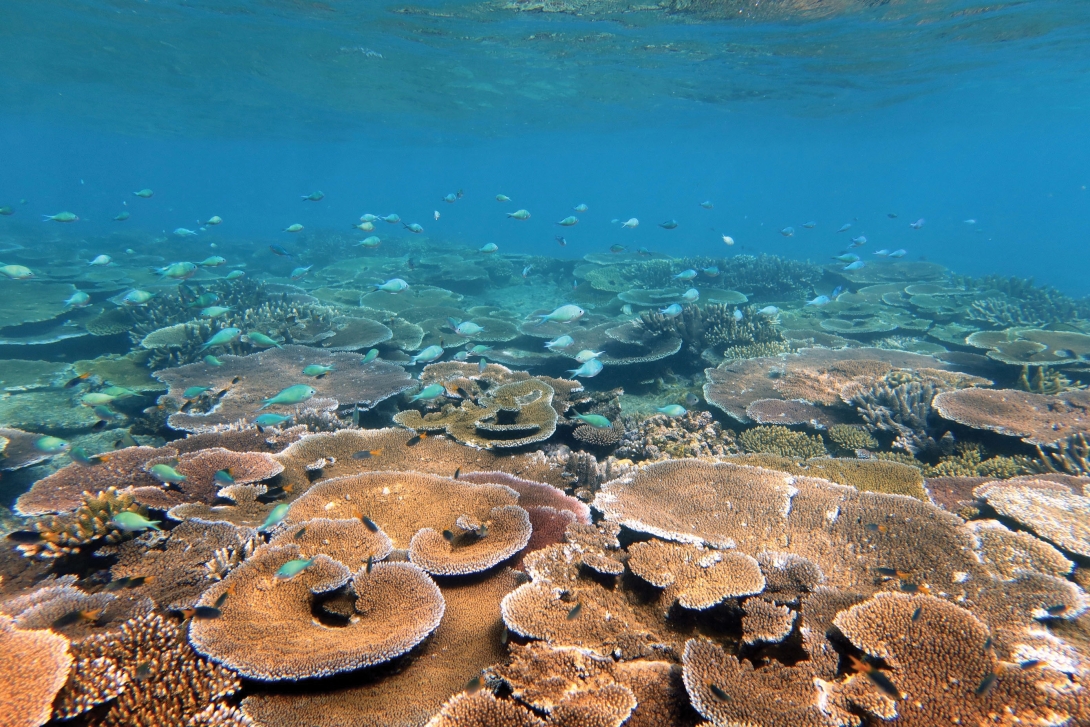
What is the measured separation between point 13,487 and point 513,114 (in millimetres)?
40688

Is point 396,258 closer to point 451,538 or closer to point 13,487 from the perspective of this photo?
point 13,487

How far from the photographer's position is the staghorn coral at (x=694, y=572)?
314cm

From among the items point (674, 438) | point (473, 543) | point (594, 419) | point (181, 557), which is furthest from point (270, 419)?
point (674, 438)

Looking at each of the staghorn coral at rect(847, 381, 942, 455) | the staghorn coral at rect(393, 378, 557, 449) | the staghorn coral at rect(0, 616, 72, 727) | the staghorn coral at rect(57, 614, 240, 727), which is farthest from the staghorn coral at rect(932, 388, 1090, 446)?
the staghorn coral at rect(0, 616, 72, 727)

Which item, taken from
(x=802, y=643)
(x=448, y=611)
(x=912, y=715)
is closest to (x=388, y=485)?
(x=448, y=611)

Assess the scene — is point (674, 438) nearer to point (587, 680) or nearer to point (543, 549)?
point (543, 549)

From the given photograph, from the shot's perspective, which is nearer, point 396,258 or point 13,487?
point 13,487

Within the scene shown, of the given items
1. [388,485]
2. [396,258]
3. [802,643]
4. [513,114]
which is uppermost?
[513,114]

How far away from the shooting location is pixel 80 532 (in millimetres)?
3803

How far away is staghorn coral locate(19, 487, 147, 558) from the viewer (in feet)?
12.5

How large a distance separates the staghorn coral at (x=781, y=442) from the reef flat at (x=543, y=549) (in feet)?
0.14

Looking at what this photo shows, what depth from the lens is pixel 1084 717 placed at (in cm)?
233

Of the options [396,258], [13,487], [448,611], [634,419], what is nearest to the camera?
[448,611]

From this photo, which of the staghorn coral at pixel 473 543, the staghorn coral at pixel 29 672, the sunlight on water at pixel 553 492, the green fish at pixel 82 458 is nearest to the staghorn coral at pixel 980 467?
the sunlight on water at pixel 553 492
